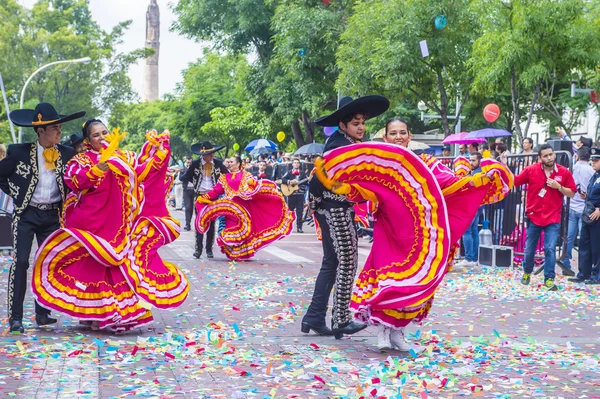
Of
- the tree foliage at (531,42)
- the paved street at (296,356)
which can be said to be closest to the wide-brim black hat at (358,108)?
the paved street at (296,356)

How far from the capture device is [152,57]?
6137 inches

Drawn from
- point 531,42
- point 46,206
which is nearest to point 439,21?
point 531,42

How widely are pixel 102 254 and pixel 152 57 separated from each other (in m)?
152

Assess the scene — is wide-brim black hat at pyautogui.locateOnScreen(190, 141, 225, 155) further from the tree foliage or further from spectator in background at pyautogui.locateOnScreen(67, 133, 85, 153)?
the tree foliage

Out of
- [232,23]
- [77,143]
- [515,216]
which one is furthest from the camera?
[232,23]

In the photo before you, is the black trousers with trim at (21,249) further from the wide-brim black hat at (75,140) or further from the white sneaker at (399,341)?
the white sneaker at (399,341)

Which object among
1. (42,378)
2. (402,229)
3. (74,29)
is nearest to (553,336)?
(402,229)

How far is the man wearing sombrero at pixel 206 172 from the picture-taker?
15359 mm

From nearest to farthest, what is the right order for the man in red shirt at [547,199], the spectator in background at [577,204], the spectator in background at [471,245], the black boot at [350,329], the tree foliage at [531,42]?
the black boot at [350,329], the man in red shirt at [547,199], the spectator in background at [577,204], the spectator in background at [471,245], the tree foliage at [531,42]

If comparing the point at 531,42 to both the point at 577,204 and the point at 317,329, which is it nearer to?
the point at 577,204

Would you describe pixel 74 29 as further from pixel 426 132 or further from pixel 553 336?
pixel 553 336

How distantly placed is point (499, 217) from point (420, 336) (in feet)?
25.8

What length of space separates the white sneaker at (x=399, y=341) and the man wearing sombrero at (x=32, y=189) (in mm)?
3087

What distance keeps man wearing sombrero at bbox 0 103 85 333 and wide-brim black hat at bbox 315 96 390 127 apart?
2.14 meters
